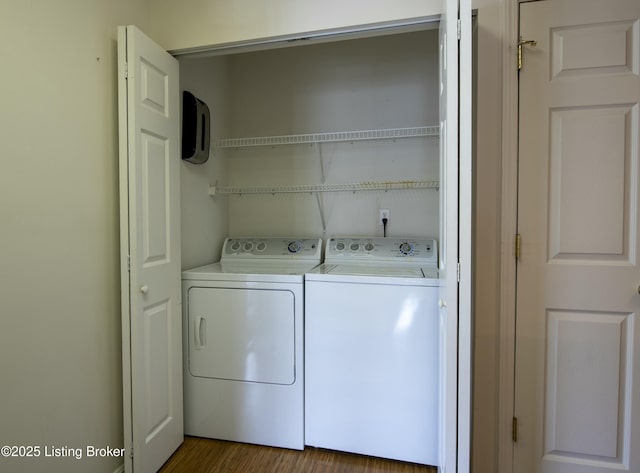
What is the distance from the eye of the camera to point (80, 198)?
4.13 ft

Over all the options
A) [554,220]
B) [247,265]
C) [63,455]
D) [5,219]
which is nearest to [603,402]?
[554,220]

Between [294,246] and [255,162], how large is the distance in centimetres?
79

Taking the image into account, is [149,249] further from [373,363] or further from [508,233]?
[508,233]

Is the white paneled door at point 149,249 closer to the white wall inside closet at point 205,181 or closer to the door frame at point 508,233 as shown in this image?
the white wall inside closet at point 205,181

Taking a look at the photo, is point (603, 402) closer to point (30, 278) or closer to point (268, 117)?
point (30, 278)

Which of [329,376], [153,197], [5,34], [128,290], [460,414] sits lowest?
[329,376]

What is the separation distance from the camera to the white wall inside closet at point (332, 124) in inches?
88.4

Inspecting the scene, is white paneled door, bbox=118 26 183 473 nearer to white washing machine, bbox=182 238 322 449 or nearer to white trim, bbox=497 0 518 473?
white washing machine, bbox=182 238 322 449

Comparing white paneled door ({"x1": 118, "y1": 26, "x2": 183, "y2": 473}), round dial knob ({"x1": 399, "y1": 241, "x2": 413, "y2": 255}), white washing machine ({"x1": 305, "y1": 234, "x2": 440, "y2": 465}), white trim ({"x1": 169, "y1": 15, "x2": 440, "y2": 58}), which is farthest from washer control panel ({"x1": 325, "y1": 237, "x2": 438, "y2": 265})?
white trim ({"x1": 169, "y1": 15, "x2": 440, "y2": 58})

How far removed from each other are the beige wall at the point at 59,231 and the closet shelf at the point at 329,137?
1.00 m

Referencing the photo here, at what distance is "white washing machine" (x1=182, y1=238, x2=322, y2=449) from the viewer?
1693 millimetres

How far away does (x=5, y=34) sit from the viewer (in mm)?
1012

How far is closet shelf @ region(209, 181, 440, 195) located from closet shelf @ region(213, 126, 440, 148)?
31 centimetres

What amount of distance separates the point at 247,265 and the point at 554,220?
1.74 meters
